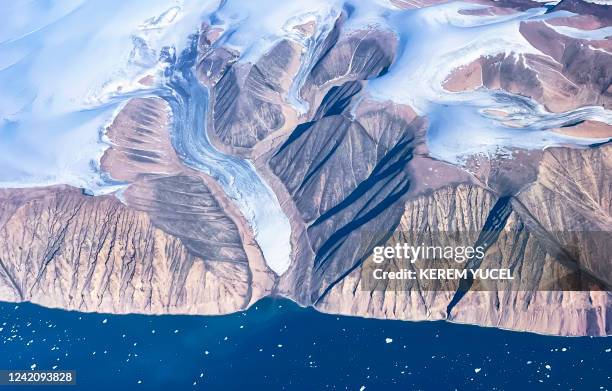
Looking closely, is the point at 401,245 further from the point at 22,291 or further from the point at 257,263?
the point at 22,291

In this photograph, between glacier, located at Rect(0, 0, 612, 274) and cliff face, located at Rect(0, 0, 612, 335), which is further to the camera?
glacier, located at Rect(0, 0, 612, 274)

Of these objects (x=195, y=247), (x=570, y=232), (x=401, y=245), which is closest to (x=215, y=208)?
(x=195, y=247)

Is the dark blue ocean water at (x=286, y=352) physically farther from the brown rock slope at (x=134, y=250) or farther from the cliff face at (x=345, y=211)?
the brown rock slope at (x=134, y=250)

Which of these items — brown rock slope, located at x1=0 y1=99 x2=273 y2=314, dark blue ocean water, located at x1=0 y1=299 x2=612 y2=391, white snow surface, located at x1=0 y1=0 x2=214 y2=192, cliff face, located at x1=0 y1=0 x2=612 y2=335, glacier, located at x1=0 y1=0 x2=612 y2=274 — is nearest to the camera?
dark blue ocean water, located at x1=0 y1=299 x2=612 y2=391

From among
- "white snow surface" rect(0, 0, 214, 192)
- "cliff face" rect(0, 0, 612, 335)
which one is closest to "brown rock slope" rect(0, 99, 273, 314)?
"cliff face" rect(0, 0, 612, 335)

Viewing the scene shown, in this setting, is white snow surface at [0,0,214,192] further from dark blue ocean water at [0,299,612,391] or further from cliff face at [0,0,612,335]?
dark blue ocean water at [0,299,612,391]

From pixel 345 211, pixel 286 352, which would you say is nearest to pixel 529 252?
pixel 345 211

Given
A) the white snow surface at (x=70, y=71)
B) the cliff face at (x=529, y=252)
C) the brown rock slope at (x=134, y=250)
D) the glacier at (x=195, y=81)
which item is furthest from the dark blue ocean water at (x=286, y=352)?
the white snow surface at (x=70, y=71)

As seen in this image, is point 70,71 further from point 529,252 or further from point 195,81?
point 529,252

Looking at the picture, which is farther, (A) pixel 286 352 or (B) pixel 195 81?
(B) pixel 195 81
